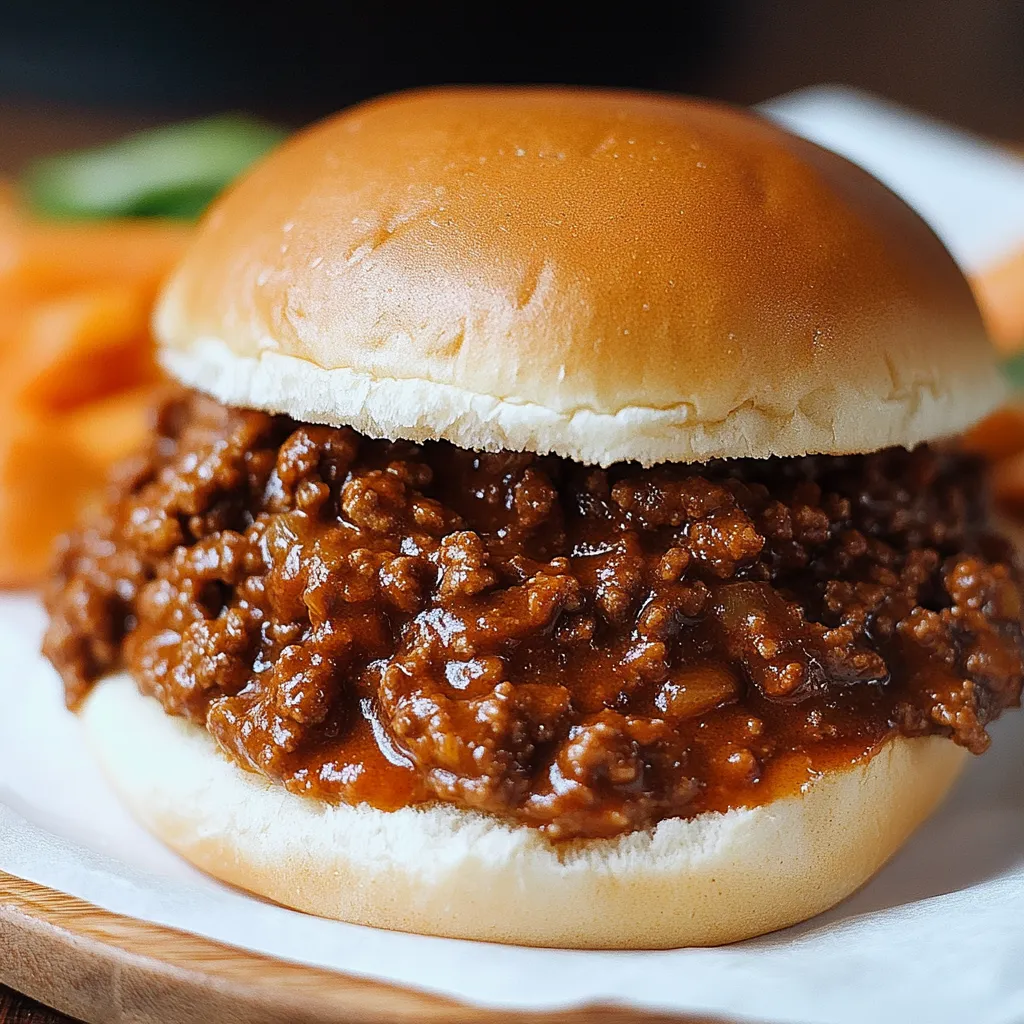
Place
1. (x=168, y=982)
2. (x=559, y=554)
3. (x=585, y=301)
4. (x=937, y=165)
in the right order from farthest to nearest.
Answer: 1. (x=937, y=165)
2. (x=559, y=554)
3. (x=585, y=301)
4. (x=168, y=982)

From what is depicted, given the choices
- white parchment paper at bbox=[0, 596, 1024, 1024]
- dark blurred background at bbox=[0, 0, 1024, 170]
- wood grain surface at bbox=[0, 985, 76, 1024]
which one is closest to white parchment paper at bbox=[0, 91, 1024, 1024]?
white parchment paper at bbox=[0, 596, 1024, 1024]

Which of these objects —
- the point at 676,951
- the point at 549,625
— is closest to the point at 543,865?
the point at 676,951

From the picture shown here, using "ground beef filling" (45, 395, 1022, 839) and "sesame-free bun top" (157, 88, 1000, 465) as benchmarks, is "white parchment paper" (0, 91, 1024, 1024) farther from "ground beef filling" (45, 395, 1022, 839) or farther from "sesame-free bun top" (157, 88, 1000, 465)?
"sesame-free bun top" (157, 88, 1000, 465)

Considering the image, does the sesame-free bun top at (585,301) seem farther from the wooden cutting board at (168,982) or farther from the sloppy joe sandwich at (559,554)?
the wooden cutting board at (168,982)

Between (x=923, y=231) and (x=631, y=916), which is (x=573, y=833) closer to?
(x=631, y=916)

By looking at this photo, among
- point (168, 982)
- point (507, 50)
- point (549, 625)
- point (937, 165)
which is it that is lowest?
point (507, 50)

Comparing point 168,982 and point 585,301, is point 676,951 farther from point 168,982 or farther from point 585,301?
point 585,301

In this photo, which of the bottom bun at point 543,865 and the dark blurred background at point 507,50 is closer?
the bottom bun at point 543,865

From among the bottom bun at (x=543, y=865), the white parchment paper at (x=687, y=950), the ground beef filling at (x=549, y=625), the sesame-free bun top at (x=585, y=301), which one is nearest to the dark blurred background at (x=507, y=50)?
the sesame-free bun top at (x=585, y=301)
